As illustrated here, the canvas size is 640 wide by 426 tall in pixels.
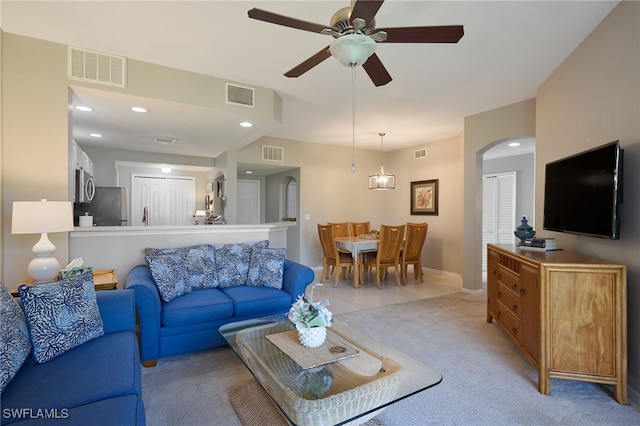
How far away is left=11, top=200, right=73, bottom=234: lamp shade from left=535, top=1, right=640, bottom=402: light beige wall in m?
3.97

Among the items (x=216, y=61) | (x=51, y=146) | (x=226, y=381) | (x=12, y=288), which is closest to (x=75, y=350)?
(x=226, y=381)

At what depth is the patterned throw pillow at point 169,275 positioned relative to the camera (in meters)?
2.70

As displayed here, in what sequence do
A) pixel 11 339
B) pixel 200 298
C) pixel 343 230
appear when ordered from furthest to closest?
1. pixel 343 230
2. pixel 200 298
3. pixel 11 339

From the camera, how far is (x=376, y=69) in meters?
2.17

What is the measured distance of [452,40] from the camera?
71.8 inches

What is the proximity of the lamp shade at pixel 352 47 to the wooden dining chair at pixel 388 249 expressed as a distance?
3.41 meters

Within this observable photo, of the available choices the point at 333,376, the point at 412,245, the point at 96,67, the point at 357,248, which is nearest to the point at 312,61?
the point at 333,376

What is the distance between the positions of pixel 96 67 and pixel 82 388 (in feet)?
8.87

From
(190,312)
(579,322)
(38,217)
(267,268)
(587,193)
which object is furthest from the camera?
(267,268)

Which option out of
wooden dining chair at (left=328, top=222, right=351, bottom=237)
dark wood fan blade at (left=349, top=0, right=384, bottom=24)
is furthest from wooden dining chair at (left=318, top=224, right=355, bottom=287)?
dark wood fan blade at (left=349, top=0, right=384, bottom=24)

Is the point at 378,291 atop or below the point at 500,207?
below

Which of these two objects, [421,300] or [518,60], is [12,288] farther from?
[518,60]

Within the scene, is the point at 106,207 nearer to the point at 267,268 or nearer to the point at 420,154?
the point at 267,268

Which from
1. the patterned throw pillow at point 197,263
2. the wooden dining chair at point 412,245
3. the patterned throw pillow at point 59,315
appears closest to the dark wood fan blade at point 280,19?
the patterned throw pillow at point 59,315
